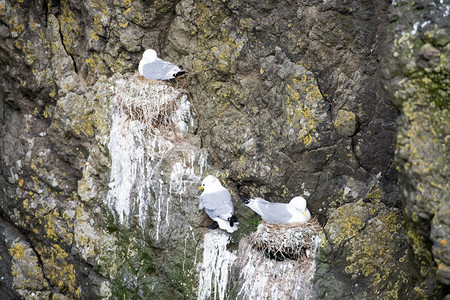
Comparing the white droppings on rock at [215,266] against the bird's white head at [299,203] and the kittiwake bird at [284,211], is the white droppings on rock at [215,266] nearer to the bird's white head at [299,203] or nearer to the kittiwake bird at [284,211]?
the kittiwake bird at [284,211]

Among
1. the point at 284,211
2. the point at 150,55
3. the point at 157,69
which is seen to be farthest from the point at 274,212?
the point at 150,55

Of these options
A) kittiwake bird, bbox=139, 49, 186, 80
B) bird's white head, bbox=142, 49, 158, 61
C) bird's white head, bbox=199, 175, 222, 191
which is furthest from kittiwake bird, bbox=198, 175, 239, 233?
bird's white head, bbox=142, 49, 158, 61

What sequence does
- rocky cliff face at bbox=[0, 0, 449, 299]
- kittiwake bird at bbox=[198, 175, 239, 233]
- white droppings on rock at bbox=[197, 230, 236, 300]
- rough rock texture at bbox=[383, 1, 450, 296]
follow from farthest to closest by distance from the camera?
white droppings on rock at bbox=[197, 230, 236, 300] < kittiwake bird at bbox=[198, 175, 239, 233] < rocky cliff face at bbox=[0, 0, 449, 299] < rough rock texture at bbox=[383, 1, 450, 296]

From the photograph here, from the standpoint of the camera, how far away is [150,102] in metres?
6.19

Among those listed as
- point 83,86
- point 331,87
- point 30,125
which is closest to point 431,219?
point 331,87

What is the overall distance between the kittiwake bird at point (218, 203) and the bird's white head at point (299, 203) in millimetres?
605

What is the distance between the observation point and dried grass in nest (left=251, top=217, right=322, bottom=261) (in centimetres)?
548

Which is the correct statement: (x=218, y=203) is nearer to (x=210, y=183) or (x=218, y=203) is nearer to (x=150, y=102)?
(x=210, y=183)

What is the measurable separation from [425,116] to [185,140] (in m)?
2.86

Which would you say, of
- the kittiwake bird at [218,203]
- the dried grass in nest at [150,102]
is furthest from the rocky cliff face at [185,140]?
the kittiwake bird at [218,203]

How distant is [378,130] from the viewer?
5352 mm

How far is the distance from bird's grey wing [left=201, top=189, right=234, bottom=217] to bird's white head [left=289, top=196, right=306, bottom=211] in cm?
62

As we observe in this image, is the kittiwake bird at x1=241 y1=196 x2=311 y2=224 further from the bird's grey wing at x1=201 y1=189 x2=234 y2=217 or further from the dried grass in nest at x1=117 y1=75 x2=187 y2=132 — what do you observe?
the dried grass in nest at x1=117 y1=75 x2=187 y2=132

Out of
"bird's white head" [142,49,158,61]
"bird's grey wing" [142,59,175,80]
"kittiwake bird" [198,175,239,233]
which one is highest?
"bird's white head" [142,49,158,61]
